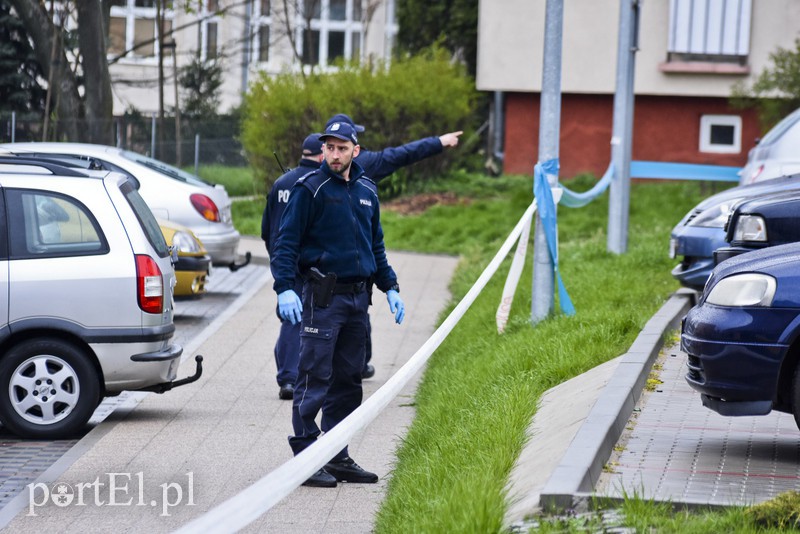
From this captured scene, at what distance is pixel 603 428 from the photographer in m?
6.28

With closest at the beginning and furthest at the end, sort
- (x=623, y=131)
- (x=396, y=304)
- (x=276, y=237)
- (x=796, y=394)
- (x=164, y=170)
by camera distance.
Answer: (x=796, y=394) < (x=396, y=304) < (x=276, y=237) < (x=164, y=170) < (x=623, y=131)

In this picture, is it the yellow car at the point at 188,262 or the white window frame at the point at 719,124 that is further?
the white window frame at the point at 719,124

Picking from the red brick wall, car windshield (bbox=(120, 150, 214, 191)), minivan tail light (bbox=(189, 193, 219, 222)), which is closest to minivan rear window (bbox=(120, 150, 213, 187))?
car windshield (bbox=(120, 150, 214, 191))

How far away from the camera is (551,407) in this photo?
7.54m

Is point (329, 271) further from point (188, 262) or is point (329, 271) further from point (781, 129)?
point (781, 129)

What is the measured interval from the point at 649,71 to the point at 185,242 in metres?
16.4

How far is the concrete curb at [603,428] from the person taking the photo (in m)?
5.18

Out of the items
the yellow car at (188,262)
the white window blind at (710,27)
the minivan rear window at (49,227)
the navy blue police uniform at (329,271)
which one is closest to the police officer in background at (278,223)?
the minivan rear window at (49,227)

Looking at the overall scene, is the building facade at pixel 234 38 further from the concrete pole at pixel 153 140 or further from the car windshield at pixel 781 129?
the car windshield at pixel 781 129

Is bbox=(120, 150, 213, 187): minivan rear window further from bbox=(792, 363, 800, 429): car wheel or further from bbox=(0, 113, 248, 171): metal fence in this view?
bbox=(792, 363, 800, 429): car wheel

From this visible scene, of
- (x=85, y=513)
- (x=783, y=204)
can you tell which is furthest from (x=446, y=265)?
(x=85, y=513)

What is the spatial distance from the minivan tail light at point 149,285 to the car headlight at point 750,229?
3.55 metres

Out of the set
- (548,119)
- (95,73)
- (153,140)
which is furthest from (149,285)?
(153,140)

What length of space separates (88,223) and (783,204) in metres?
4.26
